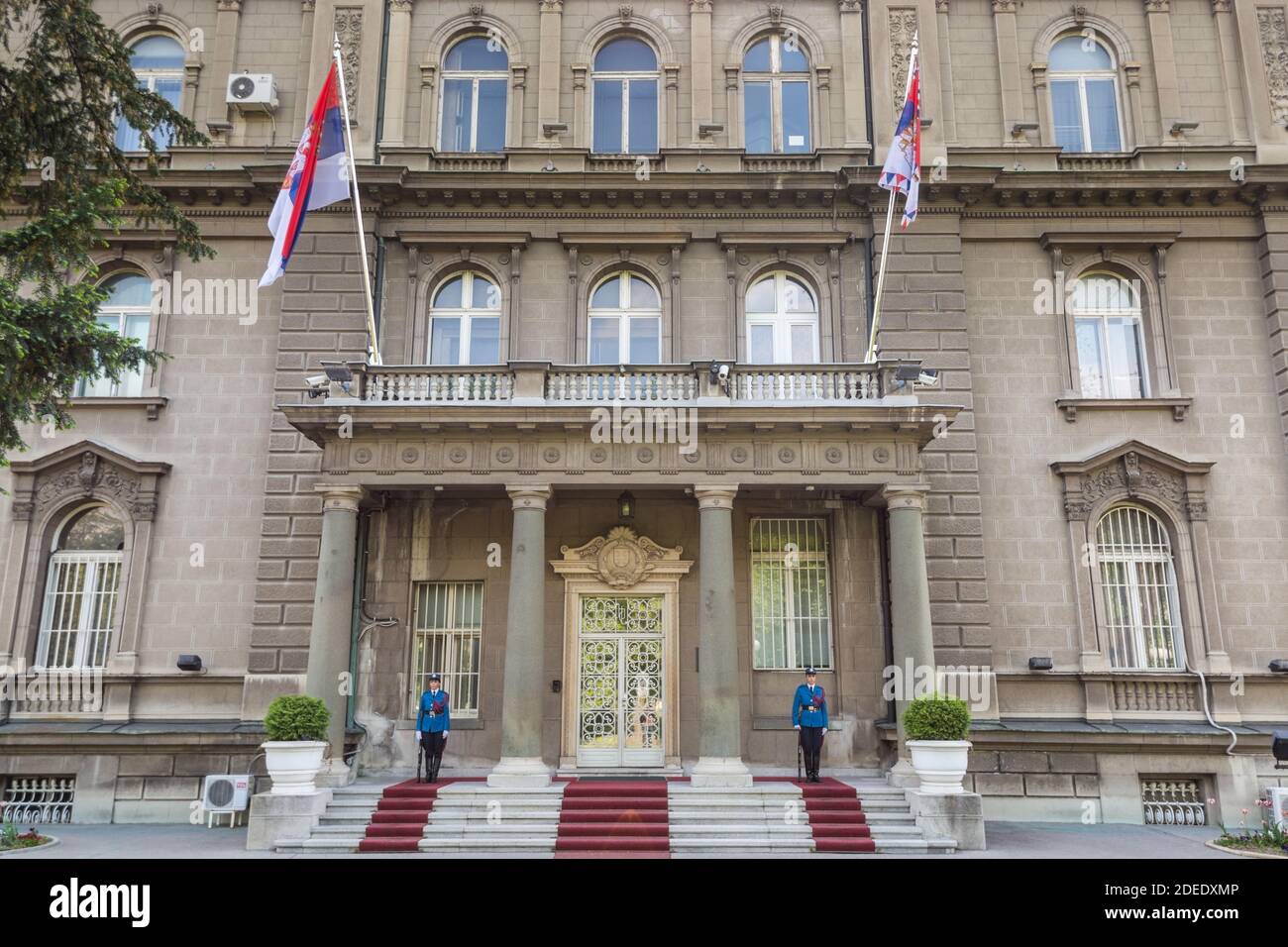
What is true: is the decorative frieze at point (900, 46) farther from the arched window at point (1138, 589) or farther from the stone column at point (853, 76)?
the arched window at point (1138, 589)

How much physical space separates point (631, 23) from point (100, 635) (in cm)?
1688

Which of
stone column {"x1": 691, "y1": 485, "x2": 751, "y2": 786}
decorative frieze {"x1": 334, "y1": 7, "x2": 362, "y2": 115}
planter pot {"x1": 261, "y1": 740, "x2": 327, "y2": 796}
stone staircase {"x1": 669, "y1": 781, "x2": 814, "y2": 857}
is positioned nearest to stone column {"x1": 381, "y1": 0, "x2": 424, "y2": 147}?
decorative frieze {"x1": 334, "y1": 7, "x2": 362, "y2": 115}

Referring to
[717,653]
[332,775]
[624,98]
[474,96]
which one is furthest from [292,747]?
[624,98]

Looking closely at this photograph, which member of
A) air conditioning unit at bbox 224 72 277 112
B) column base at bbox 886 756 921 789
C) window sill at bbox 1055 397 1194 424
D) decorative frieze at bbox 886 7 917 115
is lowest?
column base at bbox 886 756 921 789

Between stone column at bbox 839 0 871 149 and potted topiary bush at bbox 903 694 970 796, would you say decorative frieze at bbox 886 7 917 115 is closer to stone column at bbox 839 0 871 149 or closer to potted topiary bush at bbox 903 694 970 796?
stone column at bbox 839 0 871 149

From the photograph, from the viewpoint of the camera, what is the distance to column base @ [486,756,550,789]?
14500 millimetres

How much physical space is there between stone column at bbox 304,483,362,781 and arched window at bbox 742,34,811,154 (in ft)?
37.9

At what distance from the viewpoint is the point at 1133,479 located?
18078 millimetres

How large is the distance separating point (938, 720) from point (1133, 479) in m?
7.42

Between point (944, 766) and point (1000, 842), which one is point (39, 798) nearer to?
point (944, 766)

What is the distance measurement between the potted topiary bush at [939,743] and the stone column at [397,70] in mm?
15285

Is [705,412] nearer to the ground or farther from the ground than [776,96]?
nearer to the ground

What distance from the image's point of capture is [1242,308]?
62.5ft

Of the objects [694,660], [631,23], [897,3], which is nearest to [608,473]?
[694,660]
